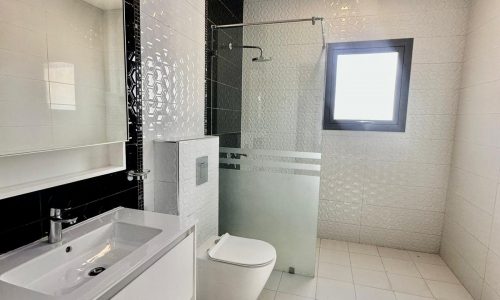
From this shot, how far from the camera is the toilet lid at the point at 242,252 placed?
165 cm

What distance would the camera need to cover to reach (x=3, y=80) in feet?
3.06

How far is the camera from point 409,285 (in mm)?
Answer: 2225

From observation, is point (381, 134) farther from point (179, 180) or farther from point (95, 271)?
point (95, 271)

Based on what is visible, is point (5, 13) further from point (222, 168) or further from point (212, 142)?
point (222, 168)

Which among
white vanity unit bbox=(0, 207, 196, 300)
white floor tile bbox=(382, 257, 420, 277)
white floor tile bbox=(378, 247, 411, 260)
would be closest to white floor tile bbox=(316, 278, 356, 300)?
white floor tile bbox=(382, 257, 420, 277)

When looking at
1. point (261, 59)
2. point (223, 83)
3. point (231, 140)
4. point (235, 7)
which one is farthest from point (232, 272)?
point (235, 7)

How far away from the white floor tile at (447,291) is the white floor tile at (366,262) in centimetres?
39

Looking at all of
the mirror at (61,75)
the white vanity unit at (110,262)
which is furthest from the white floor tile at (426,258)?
the mirror at (61,75)

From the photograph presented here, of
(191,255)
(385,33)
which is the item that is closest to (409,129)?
(385,33)

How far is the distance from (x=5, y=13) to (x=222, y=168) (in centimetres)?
175

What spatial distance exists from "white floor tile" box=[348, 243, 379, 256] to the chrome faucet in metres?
2.58

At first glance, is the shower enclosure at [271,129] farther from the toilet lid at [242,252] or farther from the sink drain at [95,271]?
the sink drain at [95,271]

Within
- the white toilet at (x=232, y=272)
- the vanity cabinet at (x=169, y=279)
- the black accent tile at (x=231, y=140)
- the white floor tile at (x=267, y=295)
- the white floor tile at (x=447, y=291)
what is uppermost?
the black accent tile at (x=231, y=140)

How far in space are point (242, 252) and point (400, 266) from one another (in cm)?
166
